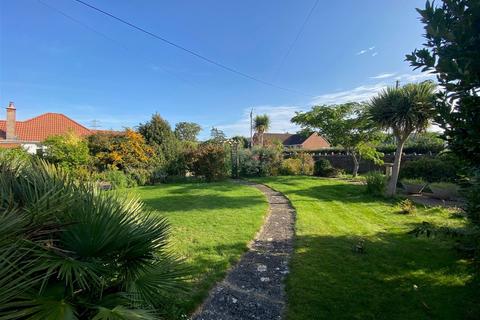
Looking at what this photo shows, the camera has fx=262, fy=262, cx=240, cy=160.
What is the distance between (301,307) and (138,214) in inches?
83.2

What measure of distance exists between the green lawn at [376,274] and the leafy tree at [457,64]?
1436mm

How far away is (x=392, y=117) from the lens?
28.5ft

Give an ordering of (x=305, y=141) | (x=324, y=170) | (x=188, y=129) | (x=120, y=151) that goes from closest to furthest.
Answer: (x=120, y=151) < (x=324, y=170) < (x=305, y=141) < (x=188, y=129)

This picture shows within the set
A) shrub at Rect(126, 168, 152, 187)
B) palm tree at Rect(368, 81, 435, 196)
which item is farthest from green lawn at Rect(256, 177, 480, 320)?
shrub at Rect(126, 168, 152, 187)

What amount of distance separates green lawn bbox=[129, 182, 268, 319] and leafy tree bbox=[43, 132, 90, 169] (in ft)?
17.7

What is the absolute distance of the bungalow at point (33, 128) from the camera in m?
23.4

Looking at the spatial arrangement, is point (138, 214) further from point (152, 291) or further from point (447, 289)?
point (447, 289)

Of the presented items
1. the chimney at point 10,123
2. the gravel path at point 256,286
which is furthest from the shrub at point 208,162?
the chimney at point 10,123

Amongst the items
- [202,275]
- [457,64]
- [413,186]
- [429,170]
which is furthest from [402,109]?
[202,275]

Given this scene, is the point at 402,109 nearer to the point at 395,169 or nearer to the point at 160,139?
the point at 395,169

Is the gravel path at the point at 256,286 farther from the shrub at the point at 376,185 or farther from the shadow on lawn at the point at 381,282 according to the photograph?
the shrub at the point at 376,185

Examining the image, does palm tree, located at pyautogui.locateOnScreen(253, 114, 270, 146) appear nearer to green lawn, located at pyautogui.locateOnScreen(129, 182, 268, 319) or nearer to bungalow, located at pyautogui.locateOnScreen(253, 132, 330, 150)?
bungalow, located at pyautogui.locateOnScreen(253, 132, 330, 150)

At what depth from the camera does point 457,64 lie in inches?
85.8

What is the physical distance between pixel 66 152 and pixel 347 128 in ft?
50.4
